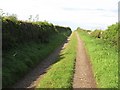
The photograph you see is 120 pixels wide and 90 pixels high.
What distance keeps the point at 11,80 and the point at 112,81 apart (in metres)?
5.56

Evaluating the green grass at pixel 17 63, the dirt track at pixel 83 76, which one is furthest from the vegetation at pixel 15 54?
the dirt track at pixel 83 76

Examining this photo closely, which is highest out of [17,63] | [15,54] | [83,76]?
[15,54]

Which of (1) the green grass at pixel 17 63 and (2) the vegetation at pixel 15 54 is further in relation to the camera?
(2) the vegetation at pixel 15 54

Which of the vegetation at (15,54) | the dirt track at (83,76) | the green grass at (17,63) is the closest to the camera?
the dirt track at (83,76)

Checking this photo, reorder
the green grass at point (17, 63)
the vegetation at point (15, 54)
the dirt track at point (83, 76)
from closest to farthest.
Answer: the dirt track at point (83, 76) < the green grass at point (17, 63) < the vegetation at point (15, 54)

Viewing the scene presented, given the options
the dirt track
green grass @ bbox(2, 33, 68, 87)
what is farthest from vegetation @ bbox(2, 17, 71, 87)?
the dirt track

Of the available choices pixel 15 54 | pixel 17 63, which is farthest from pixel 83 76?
pixel 15 54

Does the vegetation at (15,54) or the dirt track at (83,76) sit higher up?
the vegetation at (15,54)

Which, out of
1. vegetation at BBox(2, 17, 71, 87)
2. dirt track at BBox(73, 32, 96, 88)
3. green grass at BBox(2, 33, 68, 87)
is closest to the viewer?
dirt track at BBox(73, 32, 96, 88)

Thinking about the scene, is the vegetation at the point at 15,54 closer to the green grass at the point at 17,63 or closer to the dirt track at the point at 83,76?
the green grass at the point at 17,63

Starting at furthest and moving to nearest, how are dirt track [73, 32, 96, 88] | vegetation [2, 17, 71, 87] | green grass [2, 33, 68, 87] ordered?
vegetation [2, 17, 71, 87]
green grass [2, 33, 68, 87]
dirt track [73, 32, 96, 88]

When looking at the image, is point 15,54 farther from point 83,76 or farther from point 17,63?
point 83,76

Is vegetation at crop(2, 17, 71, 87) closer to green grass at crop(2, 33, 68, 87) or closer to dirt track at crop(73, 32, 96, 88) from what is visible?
green grass at crop(2, 33, 68, 87)

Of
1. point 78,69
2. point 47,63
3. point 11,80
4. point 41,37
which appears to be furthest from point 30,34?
point 11,80
